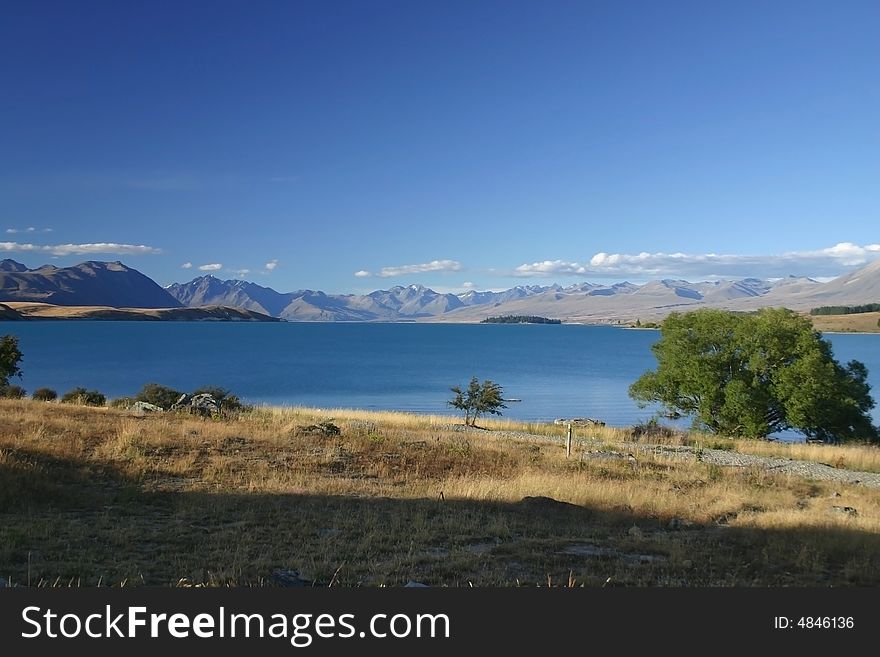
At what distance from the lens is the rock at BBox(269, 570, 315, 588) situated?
738cm

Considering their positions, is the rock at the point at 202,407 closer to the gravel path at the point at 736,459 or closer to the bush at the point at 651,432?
the gravel path at the point at 736,459

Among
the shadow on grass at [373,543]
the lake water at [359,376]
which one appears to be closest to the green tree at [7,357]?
the lake water at [359,376]

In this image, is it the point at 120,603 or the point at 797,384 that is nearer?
the point at 120,603

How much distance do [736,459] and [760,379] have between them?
668 inches

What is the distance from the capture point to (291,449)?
20.3m

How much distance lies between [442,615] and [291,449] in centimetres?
1595

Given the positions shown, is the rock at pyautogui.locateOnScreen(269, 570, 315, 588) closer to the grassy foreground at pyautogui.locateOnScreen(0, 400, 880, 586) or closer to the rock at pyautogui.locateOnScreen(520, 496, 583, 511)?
the grassy foreground at pyautogui.locateOnScreen(0, 400, 880, 586)

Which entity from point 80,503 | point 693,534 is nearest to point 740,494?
point 693,534

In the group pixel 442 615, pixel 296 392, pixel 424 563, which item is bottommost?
pixel 296 392

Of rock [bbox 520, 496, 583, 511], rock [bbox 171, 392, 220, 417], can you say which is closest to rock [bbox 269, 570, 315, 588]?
rock [bbox 520, 496, 583, 511]

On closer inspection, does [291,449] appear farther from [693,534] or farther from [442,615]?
[442,615]

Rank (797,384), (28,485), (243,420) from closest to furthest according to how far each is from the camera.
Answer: (28,485) → (243,420) → (797,384)

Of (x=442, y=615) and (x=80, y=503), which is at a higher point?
(x=442, y=615)

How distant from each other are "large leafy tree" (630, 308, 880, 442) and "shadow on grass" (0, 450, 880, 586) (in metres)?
29.6
